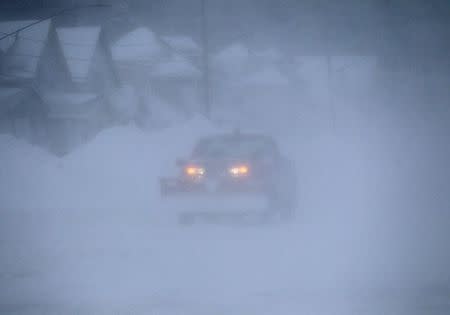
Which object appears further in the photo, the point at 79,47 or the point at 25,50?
the point at 79,47

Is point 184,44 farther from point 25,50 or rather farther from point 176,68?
point 25,50

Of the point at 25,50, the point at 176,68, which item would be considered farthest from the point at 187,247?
the point at 176,68

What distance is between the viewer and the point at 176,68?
152 feet

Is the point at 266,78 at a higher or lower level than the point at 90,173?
higher

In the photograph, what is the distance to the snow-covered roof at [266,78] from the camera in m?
58.7

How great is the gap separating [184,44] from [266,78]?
9.53 meters

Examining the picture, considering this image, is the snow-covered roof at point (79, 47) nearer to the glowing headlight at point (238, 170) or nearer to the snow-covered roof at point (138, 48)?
the snow-covered roof at point (138, 48)

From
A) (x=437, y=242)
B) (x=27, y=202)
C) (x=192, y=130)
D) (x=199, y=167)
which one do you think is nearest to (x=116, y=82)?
(x=192, y=130)

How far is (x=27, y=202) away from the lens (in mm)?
13562

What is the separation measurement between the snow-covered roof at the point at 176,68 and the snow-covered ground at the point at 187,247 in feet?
93.4

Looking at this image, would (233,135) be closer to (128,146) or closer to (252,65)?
(128,146)

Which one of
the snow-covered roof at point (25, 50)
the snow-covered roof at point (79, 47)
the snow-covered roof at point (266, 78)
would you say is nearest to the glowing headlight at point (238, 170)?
the snow-covered roof at point (25, 50)

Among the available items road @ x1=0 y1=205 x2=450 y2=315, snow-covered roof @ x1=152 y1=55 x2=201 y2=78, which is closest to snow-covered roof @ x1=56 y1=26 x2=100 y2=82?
snow-covered roof @ x1=152 y1=55 x2=201 y2=78

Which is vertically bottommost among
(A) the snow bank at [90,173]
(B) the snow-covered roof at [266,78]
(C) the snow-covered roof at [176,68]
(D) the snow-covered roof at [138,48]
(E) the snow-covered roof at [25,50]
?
(A) the snow bank at [90,173]
